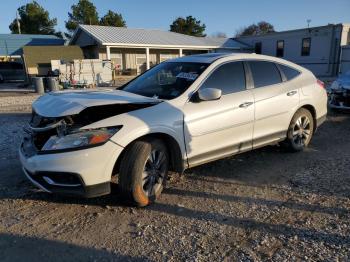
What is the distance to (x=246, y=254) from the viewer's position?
293cm

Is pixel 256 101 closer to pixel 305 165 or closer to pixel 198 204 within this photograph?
pixel 305 165

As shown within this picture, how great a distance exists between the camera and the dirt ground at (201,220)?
2977 millimetres

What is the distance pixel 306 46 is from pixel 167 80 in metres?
27.5

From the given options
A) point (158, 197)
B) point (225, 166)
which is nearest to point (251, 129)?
point (225, 166)

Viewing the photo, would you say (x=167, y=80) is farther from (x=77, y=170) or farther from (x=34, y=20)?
(x=34, y=20)

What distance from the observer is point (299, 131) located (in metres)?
5.71

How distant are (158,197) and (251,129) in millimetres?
1680

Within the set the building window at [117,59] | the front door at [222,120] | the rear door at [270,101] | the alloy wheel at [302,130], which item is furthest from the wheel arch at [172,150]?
the building window at [117,59]

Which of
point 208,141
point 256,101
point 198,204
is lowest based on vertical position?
point 198,204

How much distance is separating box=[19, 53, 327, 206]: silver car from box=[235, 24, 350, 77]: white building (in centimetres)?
2430

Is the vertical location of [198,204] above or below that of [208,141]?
below

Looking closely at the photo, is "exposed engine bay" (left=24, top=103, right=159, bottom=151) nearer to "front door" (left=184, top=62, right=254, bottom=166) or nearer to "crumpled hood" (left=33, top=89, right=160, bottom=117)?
"crumpled hood" (left=33, top=89, right=160, bottom=117)

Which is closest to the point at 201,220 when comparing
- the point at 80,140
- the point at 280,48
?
the point at 80,140

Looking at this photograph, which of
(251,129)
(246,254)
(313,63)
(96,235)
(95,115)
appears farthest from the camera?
(313,63)
